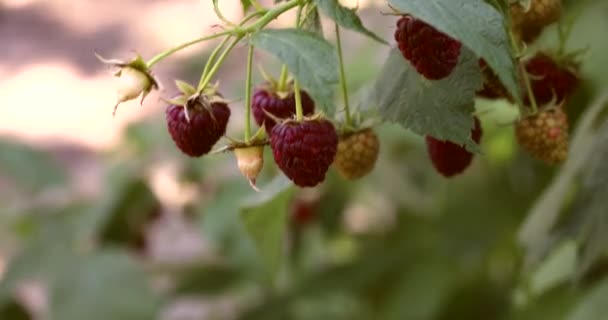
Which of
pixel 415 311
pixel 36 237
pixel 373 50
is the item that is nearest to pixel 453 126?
pixel 415 311

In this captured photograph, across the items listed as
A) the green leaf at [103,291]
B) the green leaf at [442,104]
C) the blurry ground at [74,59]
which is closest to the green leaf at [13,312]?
the green leaf at [103,291]

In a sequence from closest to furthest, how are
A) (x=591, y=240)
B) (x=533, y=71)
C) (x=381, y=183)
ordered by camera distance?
(x=533, y=71) → (x=591, y=240) → (x=381, y=183)

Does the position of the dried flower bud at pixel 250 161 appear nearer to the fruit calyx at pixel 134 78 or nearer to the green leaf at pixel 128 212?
the fruit calyx at pixel 134 78

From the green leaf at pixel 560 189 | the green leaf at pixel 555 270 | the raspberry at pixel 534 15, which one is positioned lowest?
the raspberry at pixel 534 15

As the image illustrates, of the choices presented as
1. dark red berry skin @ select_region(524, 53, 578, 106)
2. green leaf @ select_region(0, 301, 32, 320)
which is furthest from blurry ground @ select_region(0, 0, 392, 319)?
dark red berry skin @ select_region(524, 53, 578, 106)

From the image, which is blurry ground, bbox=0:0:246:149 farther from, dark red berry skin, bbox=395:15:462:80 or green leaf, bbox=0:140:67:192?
dark red berry skin, bbox=395:15:462:80

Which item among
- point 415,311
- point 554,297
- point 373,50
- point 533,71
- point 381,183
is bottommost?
point 533,71

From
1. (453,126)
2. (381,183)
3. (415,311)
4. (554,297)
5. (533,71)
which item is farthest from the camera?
(381,183)

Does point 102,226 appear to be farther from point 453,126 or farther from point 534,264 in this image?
point 453,126
